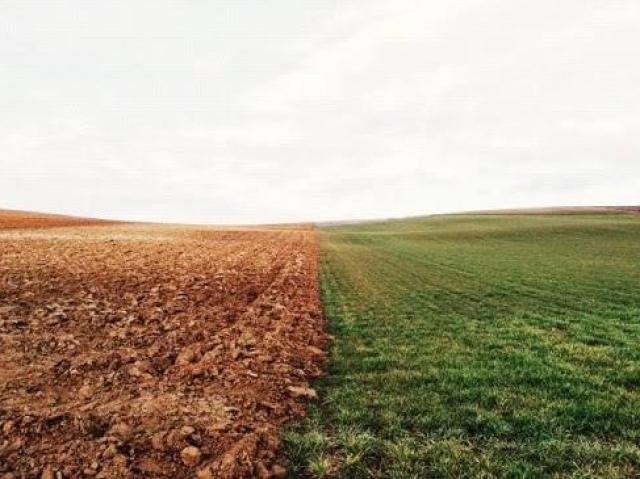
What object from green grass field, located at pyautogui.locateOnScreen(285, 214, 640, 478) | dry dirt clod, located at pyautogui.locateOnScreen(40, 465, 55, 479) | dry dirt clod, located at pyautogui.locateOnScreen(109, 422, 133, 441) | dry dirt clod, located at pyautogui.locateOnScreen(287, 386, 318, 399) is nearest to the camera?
dry dirt clod, located at pyautogui.locateOnScreen(40, 465, 55, 479)

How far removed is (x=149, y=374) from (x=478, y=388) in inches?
229

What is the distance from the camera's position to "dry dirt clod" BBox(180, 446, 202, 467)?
528 cm

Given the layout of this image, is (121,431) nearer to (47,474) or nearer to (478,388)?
(47,474)

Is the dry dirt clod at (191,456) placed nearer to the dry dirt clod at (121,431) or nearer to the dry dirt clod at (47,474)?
the dry dirt clod at (121,431)

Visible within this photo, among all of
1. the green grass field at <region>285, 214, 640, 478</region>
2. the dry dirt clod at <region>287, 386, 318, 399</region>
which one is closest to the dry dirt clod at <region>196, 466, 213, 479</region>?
the green grass field at <region>285, 214, 640, 478</region>

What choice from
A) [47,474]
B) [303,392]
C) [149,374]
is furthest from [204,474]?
[149,374]

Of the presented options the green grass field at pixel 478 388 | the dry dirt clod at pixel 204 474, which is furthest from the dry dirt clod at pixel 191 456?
the green grass field at pixel 478 388

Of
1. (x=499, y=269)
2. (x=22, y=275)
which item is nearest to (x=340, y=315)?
(x=22, y=275)

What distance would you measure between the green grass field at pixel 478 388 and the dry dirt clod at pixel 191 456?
3.68 ft

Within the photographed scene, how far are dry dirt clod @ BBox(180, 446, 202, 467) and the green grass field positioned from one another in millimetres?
1122

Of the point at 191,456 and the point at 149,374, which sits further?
the point at 149,374

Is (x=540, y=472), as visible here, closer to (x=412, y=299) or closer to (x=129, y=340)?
(x=129, y=340)

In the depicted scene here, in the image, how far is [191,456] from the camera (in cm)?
535

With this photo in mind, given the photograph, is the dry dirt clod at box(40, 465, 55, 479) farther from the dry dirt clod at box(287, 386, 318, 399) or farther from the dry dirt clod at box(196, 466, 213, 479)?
the dry dirt clod at box(287, 386, 318, 399)
